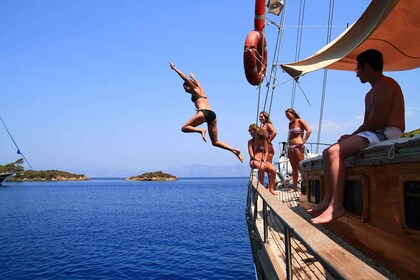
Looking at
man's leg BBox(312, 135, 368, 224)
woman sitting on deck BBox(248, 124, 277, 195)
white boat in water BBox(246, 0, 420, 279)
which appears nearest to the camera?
white boat in water BBox(246, 0, 420, 279)

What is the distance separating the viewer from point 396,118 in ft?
13.8

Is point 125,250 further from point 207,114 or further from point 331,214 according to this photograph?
point 331,214

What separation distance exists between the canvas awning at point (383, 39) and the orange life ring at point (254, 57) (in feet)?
4.95

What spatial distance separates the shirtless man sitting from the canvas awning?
0.44m

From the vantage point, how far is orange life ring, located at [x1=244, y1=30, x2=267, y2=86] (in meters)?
9.01

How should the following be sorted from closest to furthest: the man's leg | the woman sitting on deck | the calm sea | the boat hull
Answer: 1. the boat hull
2. the man's leg
3. the woman sitting on deck
4. the calm sea

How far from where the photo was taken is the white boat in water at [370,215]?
88.7 inches

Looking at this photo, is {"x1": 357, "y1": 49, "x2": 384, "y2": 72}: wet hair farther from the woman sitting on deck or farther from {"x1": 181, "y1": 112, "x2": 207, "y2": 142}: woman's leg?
the woman sitting on deck

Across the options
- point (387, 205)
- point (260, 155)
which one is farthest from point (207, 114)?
point (387, 205)

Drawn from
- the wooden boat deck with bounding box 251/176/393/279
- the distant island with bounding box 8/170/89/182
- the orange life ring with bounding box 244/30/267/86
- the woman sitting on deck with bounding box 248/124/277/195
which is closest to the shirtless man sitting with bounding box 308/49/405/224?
the wooden boat deck with bounding box 251/176/393/279

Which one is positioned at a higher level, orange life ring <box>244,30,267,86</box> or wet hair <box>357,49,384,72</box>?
orange life ring <box>244,30,267,86</box>

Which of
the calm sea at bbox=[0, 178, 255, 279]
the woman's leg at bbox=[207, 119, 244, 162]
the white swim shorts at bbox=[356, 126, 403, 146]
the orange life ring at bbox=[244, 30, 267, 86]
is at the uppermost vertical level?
the orange life ring at bbox=[244, 30, 267, 86]

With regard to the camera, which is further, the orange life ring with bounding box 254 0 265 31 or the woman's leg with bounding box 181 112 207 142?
the orange life ring with bounding box 254 0 265 31

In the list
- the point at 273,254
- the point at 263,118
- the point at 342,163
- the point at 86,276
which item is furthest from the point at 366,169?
the point at 86,276
